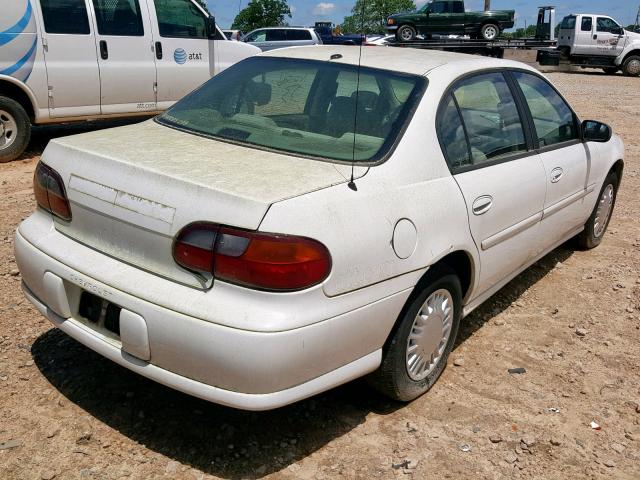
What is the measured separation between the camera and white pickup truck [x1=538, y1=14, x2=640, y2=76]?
2481 centimetres

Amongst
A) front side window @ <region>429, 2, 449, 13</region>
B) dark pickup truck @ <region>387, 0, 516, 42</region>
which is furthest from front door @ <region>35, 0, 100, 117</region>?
front side window @ <region>429, 2, 449, 13</region>

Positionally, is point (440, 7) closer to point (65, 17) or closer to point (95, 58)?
point (95, 58)

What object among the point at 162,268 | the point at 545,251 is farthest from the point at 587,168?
the point at 162,268

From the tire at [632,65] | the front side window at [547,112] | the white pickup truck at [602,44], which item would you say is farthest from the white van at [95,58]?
the tire at [632,65]

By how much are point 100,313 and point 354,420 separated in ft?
3.95

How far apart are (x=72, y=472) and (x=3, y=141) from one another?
583 centimetres

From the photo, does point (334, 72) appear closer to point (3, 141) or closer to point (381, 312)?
point (381, 312)

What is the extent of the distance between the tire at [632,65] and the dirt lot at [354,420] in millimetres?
24185

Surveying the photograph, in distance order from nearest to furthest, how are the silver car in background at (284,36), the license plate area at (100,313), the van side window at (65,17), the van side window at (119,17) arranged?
1. the license plate area at (100,313)
2. the van side window at (65,17)
3. the van side window at (119,17)
4. the silver car in background at (284,36)

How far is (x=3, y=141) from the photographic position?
739 centimetres

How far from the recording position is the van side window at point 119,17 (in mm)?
7916

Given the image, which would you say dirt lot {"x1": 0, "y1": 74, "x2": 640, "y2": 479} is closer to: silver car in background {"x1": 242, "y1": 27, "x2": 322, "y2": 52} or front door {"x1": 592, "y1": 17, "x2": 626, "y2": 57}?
silver car in background {"x1": 242, "y1": 27, "x2": 322, "y2": 52}

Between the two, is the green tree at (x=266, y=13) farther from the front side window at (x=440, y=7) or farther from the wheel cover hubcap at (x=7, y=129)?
the wheel cover hubcap at (x=7, y=129)

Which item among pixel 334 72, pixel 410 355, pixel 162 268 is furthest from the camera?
pixel 334 72
